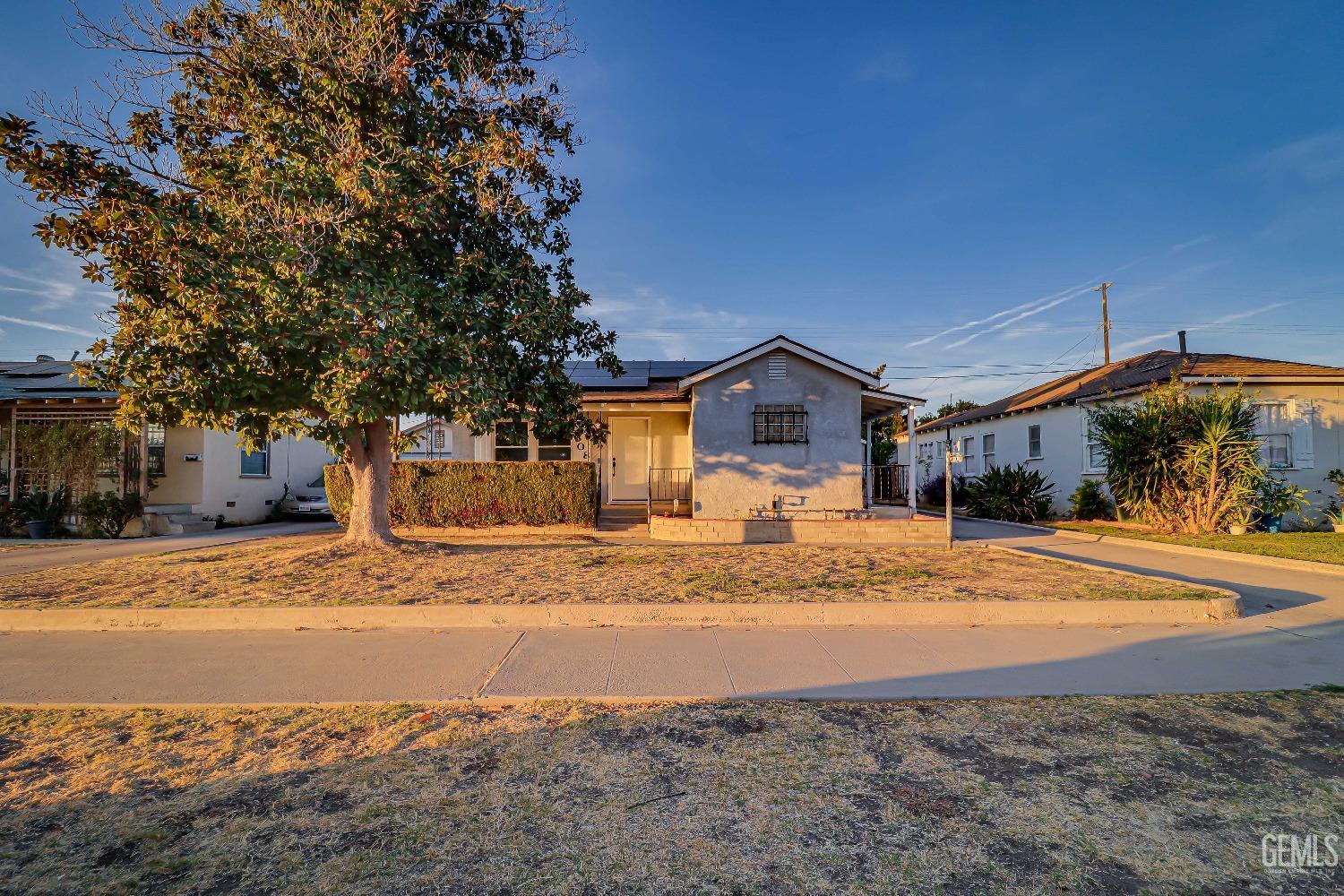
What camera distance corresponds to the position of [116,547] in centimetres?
1229

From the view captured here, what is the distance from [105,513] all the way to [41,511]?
4.08 ft

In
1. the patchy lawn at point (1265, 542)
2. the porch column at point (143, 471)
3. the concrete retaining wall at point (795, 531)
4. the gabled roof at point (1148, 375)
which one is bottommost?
the patchy lawn at point (1265, 542)

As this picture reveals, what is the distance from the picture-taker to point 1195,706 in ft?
13.7

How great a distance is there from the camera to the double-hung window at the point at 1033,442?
1947 centimetres

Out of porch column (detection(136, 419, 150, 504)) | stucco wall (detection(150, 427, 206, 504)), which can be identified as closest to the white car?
stucco wall (detection(150, 427, 206, 504))

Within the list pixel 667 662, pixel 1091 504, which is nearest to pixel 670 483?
pixel 667 662

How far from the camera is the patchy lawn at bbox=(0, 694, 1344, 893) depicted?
245cm

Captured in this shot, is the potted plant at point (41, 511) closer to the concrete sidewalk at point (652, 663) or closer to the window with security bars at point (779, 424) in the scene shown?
the concrete sidewalk at point (652, 663)

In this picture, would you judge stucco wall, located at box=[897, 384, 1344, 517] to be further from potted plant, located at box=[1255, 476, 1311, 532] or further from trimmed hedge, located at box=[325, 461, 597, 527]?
trimmed hedge, located at box=[325, 461, 597, 527]

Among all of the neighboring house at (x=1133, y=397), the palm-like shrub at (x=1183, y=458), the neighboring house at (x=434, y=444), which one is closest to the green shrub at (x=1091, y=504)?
the neighboring house at (x=1133, y=397)

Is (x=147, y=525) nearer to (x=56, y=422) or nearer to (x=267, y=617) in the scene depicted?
(x=56, y=422)

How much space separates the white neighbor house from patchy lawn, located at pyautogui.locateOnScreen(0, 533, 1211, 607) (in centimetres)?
516

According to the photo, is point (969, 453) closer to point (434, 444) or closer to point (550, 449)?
point (550, 449)

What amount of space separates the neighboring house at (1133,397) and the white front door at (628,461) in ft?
24.7
